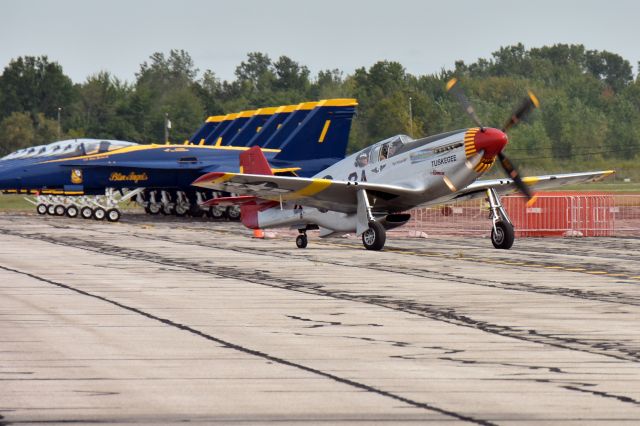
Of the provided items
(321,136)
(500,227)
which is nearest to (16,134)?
(321,136)

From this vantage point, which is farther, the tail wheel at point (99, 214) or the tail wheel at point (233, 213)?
the tail wheel at point (233, 213)

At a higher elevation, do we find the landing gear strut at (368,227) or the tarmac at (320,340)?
the landing gear strut at (368,227)


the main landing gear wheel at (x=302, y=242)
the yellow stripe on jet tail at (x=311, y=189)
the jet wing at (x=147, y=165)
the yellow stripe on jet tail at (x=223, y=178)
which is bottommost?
the main landing gear wheel at (x=302, y=242)

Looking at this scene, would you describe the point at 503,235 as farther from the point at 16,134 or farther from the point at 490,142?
the point at 16,134

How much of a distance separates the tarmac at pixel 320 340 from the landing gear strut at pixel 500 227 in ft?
8.28

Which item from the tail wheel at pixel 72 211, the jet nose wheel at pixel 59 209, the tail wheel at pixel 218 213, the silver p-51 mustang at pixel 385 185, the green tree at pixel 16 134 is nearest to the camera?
the silver p-51 mustang at pixel 385 185

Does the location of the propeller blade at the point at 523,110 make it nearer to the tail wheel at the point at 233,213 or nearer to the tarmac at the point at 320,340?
the tarmac at the point at 320,340

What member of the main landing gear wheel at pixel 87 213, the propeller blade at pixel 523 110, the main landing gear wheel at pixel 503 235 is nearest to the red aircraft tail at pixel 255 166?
the main landing gear wheel at pixel 503 235

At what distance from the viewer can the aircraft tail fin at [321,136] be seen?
4650 centimetres

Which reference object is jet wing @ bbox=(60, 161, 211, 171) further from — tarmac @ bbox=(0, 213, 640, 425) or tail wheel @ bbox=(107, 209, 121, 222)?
tarmac @ bbox=(0, 213, 640, 425)

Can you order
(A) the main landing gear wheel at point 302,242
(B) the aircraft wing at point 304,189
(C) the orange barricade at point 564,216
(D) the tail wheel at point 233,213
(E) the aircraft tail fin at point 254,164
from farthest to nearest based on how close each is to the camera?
(D) the tail wheel at point 233,213 → (C) the orange barricade at point 564,216 → (E) the aircraft tail fin at point 254,164 → (A) the main landing gear wheel at point 302,242 → (B) the aircraft wing at point 304,189

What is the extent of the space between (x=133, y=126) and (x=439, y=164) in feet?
232

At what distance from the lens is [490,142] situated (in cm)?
2558

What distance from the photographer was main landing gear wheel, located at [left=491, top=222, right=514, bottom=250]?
2706 cm
